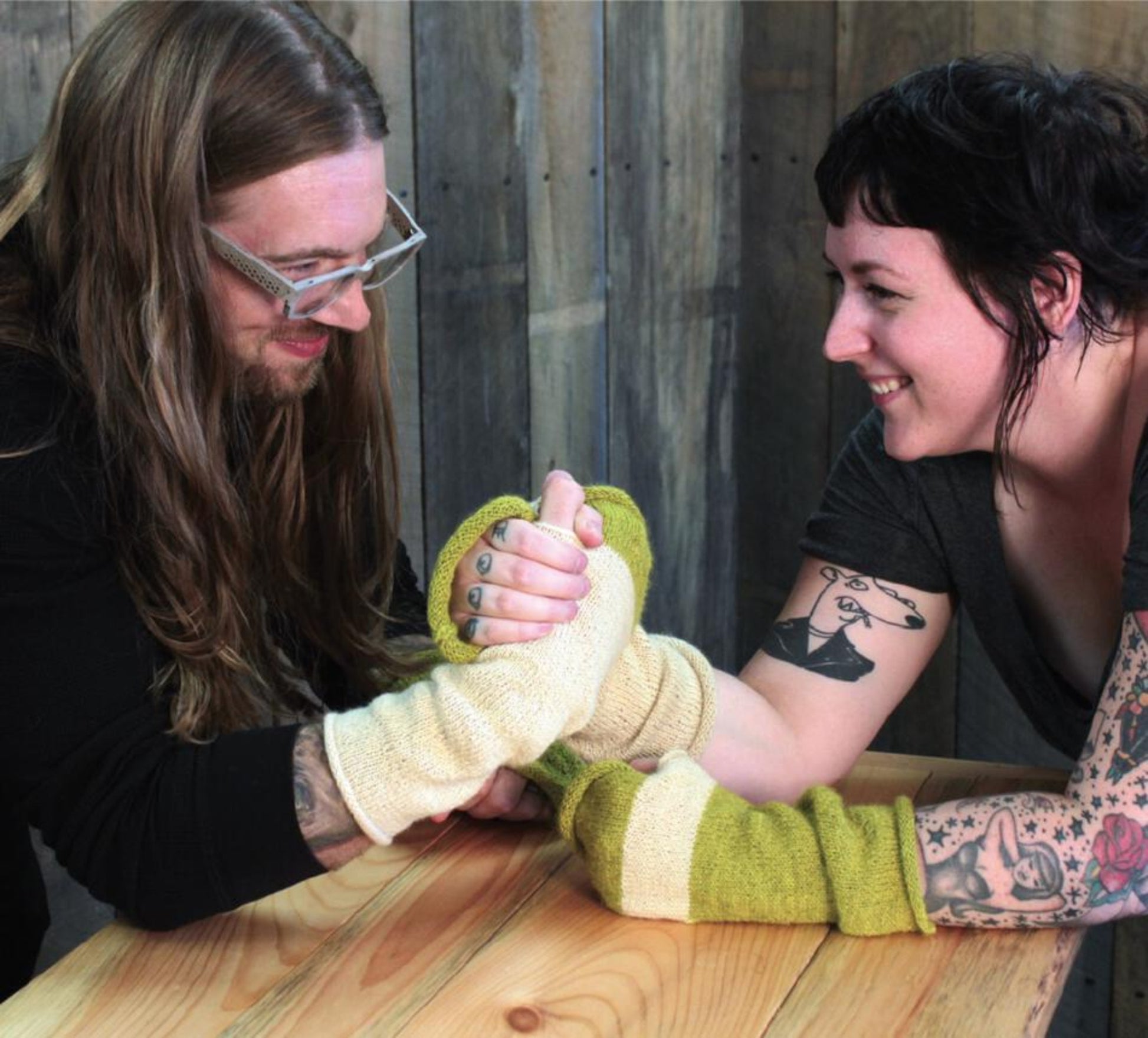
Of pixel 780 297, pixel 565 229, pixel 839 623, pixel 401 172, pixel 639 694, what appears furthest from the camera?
pixel 780 297

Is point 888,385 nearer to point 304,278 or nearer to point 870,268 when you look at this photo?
point 870,268

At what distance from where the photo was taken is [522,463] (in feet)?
8.26

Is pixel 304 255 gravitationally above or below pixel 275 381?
above

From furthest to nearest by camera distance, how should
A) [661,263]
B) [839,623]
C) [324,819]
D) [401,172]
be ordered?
1. [661,263]
2. [401,172]
3. [839,623]
4. [324,819]

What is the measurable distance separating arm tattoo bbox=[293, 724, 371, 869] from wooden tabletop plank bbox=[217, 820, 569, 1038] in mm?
71

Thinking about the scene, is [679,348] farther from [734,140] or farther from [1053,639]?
[1053,639]

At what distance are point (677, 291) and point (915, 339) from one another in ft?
4.04

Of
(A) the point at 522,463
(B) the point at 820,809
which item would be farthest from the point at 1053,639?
(A) the point at 522,463

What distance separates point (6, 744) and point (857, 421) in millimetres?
1867

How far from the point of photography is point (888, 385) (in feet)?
5.49

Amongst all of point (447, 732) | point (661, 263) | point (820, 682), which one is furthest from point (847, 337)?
point (661, 263)

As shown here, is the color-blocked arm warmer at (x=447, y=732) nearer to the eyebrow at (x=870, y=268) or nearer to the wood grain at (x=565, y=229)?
the eyebrow at (x=870, y=268)

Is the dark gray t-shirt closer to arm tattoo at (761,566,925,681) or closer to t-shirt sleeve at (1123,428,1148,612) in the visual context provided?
arm tattoo at (761,566,925,681)

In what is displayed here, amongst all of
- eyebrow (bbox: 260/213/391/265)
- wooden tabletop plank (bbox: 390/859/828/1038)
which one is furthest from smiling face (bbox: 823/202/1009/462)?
wooden tabletop plank (bbox: 390/859/828/1038)
